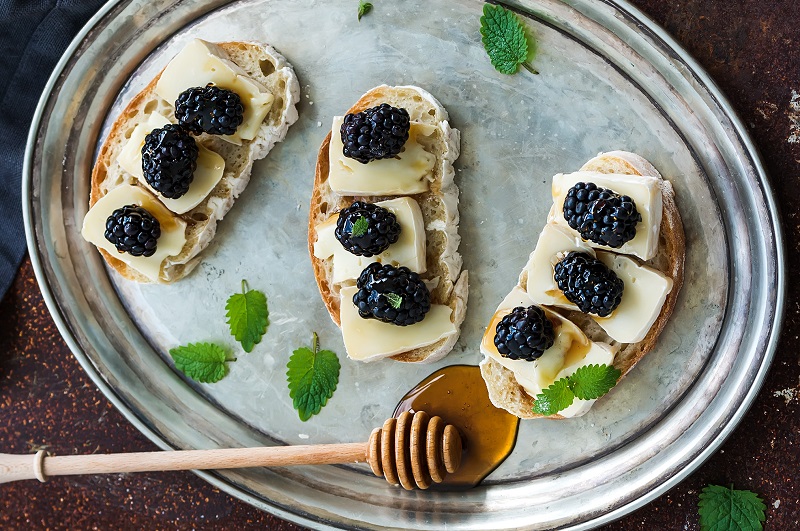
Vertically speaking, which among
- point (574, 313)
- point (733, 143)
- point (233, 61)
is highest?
point (733, 143)

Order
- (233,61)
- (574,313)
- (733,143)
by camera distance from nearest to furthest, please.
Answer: (733,143) < (574,313) < (233,61)

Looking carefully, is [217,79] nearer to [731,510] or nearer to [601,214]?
[601,214]

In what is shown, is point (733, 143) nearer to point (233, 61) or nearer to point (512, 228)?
point (512, 228)

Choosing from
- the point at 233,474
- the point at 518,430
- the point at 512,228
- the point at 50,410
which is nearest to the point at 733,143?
the point at 512,228

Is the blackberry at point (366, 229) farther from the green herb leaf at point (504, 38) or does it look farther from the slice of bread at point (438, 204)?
the green herb leaf at point (504, 38)

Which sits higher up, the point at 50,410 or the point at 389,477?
the point at 389,477

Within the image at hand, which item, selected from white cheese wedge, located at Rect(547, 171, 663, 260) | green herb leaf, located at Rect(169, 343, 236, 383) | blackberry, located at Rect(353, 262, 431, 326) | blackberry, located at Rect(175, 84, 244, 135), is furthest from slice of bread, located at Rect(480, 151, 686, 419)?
blackberry, located at Rect(175, 84, 244, 135)

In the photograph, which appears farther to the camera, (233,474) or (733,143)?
(233,474)
